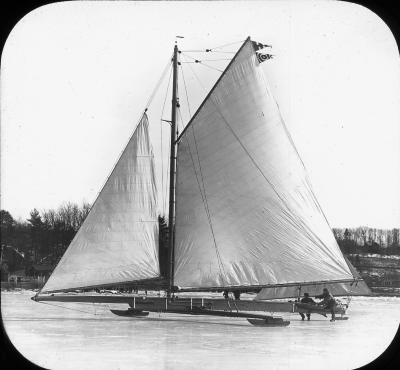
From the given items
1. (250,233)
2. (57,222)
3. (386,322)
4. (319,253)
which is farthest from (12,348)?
(57,222)

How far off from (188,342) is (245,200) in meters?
5.72

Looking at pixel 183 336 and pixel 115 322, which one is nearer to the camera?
pixel 183 336

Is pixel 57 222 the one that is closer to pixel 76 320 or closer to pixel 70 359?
pixel 76 320

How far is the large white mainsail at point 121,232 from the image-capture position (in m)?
20.6

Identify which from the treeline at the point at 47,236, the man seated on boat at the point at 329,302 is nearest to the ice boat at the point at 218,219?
the man seated on boat at the point at 329,302

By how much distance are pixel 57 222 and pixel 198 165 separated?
13.9 m

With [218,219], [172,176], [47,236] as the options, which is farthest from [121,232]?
[47,236]

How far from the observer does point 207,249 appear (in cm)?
2092

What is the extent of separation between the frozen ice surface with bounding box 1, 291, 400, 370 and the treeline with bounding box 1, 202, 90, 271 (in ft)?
26.8

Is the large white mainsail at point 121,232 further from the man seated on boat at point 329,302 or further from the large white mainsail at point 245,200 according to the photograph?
the man seated on boat at point 329,302

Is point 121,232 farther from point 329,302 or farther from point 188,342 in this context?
point 329,302

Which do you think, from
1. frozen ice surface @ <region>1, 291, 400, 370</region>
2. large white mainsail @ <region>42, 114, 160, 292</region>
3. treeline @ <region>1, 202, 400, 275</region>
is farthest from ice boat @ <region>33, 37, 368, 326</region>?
treeline @ <region>1, 202, 400, 275</region>

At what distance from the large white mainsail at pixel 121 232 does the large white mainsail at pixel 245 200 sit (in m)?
0.91

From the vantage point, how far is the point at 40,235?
3806 cm
